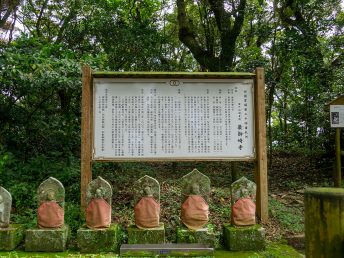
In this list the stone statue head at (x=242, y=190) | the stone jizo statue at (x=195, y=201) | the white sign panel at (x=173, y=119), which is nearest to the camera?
the stone jizo statue at (x=195, y=201)

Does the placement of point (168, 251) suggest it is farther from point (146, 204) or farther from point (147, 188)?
point (147, 188)

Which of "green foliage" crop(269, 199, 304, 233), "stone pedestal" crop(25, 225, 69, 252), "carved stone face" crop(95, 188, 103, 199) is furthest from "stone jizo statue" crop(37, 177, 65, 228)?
"green foliage" crop(269, 199, 304, 233)

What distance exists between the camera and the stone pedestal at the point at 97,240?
505 cm

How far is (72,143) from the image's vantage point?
906cm

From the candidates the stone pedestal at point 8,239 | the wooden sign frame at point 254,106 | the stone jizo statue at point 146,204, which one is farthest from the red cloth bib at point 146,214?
the stone pedestal at point 8,239

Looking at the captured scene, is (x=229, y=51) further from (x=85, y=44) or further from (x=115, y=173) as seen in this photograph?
(x=115, y=173)

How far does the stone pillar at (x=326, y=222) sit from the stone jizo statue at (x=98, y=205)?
345 cm

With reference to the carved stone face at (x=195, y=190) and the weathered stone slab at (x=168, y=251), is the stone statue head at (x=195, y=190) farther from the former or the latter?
the weathered stone slab at (x=168, y=251)

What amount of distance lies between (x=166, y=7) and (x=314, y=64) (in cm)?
700

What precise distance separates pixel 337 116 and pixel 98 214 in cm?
475

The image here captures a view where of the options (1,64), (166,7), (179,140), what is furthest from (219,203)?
(166,7)

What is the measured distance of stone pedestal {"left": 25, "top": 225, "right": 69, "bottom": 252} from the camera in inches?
199

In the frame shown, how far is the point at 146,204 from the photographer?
5.19 m

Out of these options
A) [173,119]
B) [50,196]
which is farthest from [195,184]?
[50,196]
